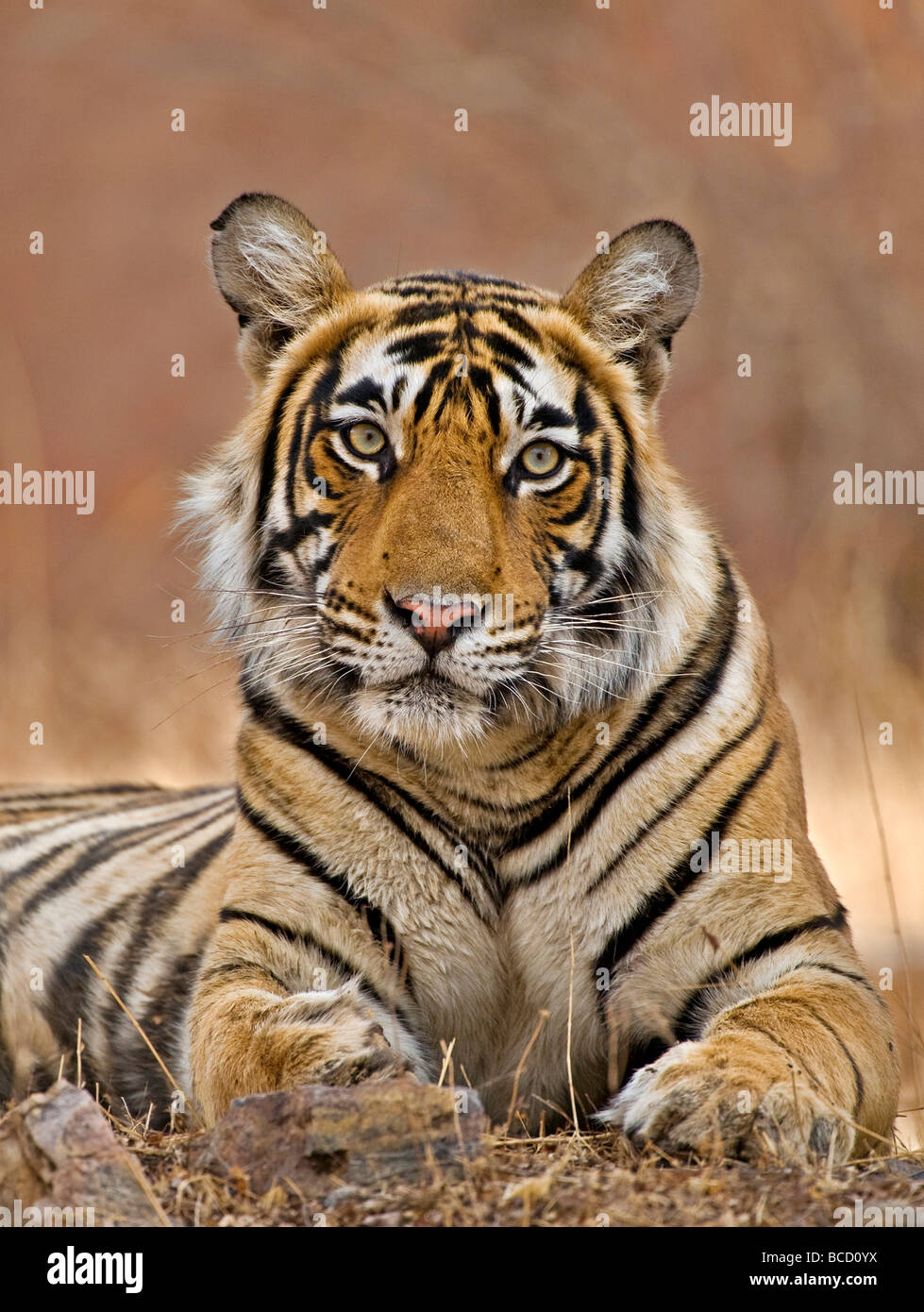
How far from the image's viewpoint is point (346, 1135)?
6.93ft

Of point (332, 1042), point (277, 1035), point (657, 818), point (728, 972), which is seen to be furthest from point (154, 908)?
point (728, 972)

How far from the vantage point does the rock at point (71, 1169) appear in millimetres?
2031

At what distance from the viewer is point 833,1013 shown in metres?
2.62

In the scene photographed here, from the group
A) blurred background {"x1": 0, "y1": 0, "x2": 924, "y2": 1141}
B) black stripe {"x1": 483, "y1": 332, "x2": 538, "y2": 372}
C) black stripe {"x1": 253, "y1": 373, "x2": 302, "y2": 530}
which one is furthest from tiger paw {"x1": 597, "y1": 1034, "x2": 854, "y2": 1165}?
blurred background {"x1": 0, "y1": 0, "x2": 924, "y2": 1141}

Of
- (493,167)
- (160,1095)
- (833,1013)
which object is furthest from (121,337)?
(833,1013)

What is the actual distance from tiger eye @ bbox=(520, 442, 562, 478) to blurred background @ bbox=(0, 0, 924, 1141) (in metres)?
5.19

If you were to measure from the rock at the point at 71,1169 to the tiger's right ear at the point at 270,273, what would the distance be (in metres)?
1.67

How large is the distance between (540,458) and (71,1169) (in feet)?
5.05

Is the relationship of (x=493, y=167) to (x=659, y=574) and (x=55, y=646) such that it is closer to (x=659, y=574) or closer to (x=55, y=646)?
(x=55, y=646)

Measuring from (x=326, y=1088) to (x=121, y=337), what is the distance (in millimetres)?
7891

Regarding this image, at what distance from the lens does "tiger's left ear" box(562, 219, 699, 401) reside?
307cm
